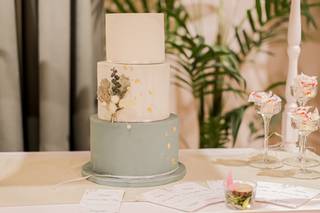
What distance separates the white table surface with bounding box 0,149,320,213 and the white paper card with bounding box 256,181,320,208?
2 cm

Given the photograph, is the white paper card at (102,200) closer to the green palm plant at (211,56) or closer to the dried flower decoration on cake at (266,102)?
the dried flower decoration on cake at (266,102)

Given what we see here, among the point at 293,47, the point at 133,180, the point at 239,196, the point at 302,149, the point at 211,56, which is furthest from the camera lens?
the point at 211,56

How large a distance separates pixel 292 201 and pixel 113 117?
426mm

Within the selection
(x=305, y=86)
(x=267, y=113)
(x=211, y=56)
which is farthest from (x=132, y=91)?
(x=211, y=56)

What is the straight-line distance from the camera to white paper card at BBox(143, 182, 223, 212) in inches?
38.8

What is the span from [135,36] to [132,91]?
0.41ft

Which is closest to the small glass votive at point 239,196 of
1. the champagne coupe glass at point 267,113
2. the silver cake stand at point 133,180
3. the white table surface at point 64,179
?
the white table surface at point 64,179

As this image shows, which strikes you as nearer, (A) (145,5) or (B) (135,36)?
(B) (135,36)

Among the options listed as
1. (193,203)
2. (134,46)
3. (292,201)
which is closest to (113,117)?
(134,46)

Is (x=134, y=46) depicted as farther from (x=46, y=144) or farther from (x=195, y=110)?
(x=195, y=110)

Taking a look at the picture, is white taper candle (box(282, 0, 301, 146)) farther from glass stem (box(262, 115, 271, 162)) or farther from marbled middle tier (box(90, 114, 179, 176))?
marbled middle tier (box(90, 114, 179, 176))

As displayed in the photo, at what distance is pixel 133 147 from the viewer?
1114 mm

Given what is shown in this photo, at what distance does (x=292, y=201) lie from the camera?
101 cm

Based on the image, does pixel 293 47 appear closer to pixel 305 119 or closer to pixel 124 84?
pixel 305 119
